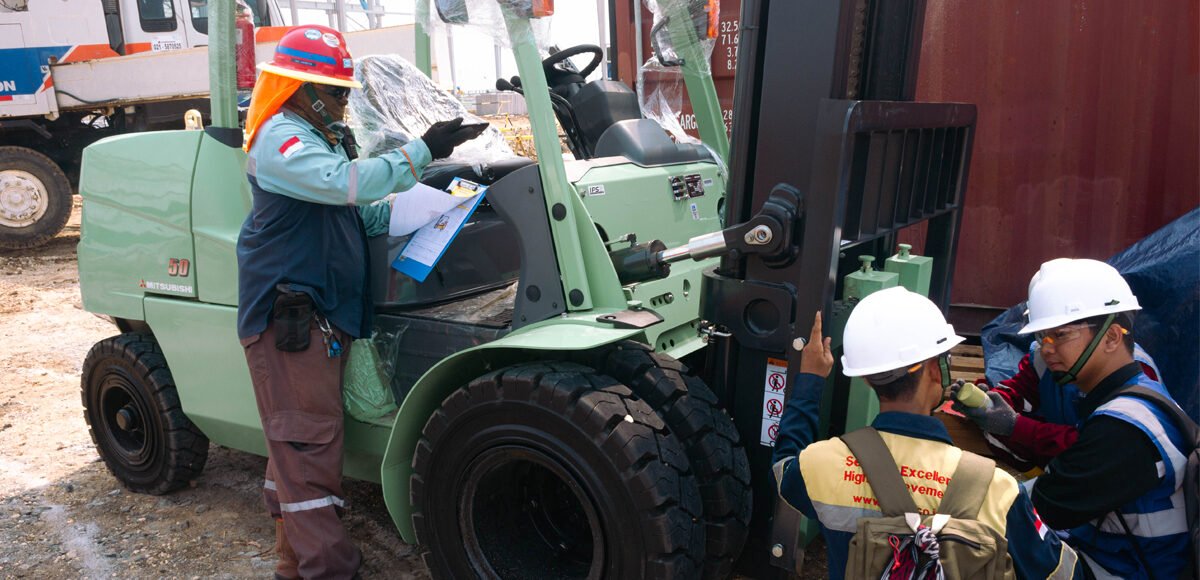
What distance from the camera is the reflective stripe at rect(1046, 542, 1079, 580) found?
204 centimetres

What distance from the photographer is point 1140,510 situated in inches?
91.0

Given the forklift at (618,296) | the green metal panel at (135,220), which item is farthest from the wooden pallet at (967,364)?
the green metal panel at (135,220)

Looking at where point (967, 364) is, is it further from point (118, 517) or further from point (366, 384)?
point (118, 517)

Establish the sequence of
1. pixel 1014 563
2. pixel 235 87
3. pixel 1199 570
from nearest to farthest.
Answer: pixel 1014 563 < pixel 1199 570 < pixel 235 87

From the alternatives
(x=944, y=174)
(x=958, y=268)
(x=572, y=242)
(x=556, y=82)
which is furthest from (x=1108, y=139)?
(x=572, y=242)

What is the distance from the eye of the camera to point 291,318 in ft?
9.82

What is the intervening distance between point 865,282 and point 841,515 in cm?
88

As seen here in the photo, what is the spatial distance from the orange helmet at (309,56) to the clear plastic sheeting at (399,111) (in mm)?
494

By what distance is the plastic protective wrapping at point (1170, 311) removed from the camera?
3438 mm

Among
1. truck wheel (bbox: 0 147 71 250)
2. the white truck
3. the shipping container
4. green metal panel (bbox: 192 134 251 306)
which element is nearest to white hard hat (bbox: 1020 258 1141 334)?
the shipping container

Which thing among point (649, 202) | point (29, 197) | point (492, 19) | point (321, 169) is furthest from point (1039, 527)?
point (29, 197)

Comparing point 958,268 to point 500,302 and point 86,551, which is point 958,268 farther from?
point 86,551

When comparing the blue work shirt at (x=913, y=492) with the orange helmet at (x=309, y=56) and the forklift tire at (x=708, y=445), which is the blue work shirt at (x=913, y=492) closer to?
the forklift tire at (x=708, y=445)

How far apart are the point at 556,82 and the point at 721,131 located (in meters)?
0.81
